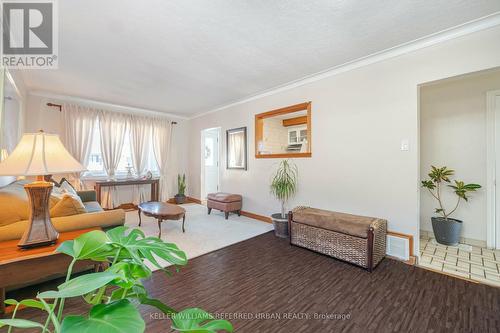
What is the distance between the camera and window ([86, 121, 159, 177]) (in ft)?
15.7

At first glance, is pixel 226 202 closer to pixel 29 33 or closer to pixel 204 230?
pixel 204 230

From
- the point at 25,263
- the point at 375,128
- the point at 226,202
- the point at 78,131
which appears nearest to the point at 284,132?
the point at 226,202

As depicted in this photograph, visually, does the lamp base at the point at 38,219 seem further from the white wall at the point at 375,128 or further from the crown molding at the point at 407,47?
the crown molding at the point at 407,47

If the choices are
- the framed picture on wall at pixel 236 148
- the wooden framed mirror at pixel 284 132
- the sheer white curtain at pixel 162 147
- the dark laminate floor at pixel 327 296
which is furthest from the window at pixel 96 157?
the dark laminate floor at pixel 327 296

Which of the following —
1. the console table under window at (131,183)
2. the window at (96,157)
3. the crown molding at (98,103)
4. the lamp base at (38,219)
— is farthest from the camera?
the window at (96,157)

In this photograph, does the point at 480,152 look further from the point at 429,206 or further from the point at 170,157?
the point at 170,157

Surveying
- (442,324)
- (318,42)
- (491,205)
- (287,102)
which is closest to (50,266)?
(442,324)

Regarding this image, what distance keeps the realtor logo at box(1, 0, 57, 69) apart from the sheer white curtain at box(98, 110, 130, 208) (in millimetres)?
1912

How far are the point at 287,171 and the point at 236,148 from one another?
151 cm

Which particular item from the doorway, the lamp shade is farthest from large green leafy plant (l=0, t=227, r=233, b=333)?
the doorway

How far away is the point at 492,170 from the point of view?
109 inches

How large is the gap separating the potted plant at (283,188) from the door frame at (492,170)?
8.19ft

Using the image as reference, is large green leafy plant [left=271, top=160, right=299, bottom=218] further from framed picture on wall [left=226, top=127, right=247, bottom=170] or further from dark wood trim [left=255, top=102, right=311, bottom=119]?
framed picture on wall [left=226, top=127, right=247, bottom=170]

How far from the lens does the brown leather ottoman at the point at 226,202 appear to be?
428 cm
